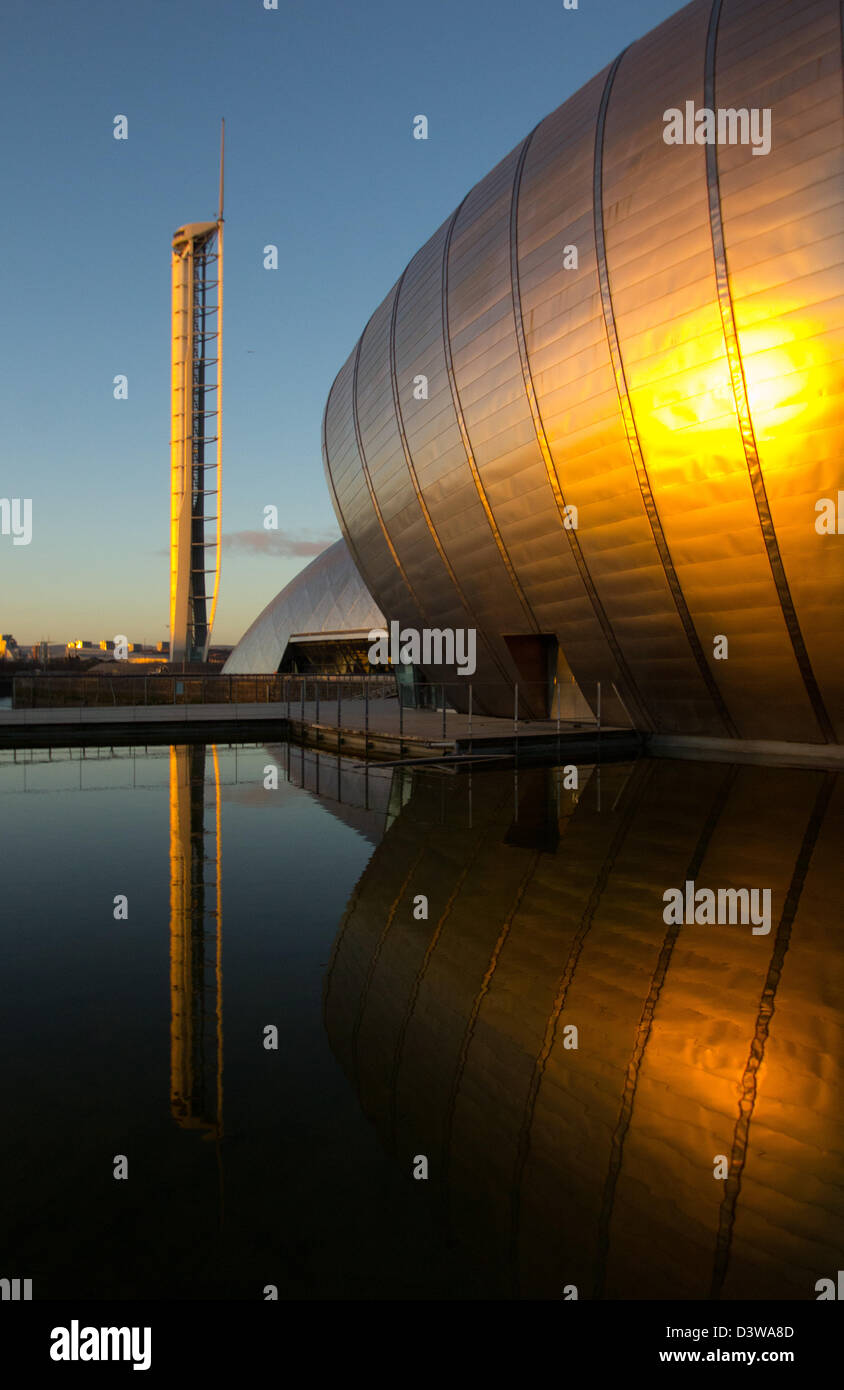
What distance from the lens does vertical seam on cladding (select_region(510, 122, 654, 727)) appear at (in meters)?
17.8

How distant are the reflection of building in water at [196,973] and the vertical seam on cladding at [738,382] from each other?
9.79 meters

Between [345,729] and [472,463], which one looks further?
[345,729]

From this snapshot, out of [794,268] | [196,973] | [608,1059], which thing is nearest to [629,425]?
[794,268]

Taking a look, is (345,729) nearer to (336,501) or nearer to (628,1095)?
(336,501)

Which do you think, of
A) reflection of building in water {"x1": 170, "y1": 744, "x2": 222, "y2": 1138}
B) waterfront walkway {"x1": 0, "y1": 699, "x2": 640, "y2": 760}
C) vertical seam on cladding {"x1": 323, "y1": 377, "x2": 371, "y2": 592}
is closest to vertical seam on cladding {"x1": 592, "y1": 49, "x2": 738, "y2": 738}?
waterfront walkway {"x1": 0, "y1": 699, "x2": 640, "y2": 760}

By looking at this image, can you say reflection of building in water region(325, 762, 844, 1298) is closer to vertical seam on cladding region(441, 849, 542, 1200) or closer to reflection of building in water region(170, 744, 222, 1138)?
vertical seam on cladding region(441, 849, 542, 1200)

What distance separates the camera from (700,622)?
16156 mm

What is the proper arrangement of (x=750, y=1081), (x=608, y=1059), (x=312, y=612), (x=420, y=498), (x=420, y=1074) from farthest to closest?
(x=312, y=612) < (x=420, y=498) < (x=608, y=1059) < (x=420, y=1074) < (x=750, y=1081)

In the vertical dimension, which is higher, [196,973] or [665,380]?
[665,380]

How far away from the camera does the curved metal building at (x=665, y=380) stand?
43.9 ft

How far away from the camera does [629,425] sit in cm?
1584

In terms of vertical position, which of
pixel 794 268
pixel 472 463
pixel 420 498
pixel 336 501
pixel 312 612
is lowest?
pixel 312 612

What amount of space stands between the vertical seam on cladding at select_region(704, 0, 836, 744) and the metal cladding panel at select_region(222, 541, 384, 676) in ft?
88.2

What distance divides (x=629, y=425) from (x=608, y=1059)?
44.6 ft
